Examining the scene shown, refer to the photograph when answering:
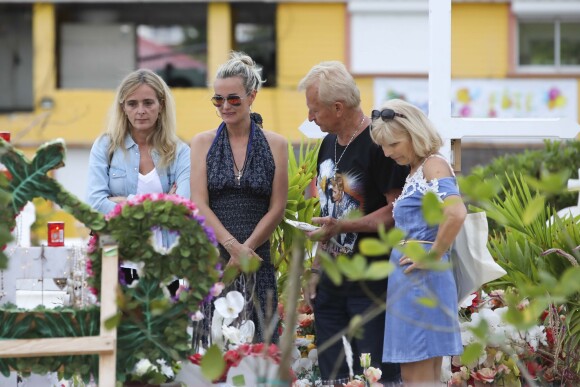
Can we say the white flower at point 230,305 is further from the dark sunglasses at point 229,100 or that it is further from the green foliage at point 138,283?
the dark sunglasses at point 229,100

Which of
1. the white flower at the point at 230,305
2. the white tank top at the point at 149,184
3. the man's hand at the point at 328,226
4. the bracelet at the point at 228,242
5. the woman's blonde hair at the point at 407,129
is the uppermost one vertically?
the woman's blonde hair at the point at 407,129

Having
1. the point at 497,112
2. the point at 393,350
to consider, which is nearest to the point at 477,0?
the point at 497,112

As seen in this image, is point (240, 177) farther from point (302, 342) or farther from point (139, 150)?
point (302, 342)

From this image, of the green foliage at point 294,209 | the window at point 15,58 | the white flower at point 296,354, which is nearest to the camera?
the white flower at point 296,354

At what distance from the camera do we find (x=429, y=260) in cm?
210

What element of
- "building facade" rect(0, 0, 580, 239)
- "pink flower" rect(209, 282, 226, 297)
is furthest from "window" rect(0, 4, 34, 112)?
"pink flower" rect(209, 282, 226, 297)

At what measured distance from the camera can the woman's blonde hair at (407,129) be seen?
3.93 metres

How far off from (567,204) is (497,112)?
41.7 feet

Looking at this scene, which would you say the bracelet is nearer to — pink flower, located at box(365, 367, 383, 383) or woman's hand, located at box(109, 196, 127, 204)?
woman's hand, located at box(109, 196, 127, 204)

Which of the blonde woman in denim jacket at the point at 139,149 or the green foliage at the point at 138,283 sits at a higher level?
the blonde woman in denim jacket at the point at 139,149

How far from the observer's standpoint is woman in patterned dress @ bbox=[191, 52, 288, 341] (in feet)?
14.5

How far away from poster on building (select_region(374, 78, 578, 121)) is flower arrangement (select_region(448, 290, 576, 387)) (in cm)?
1591

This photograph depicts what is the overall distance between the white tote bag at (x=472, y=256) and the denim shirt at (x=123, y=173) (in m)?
1.16

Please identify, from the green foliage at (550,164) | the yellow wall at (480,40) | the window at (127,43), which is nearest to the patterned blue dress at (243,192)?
the green foliage at (550,164)
